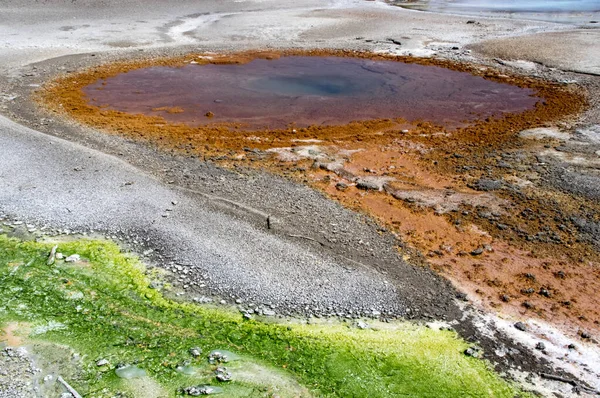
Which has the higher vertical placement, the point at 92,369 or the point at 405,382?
the point at 92,369

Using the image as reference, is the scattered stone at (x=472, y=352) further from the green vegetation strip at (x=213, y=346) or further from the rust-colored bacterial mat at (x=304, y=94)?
the rust-colored bacterial mat at (x=304, y=94)

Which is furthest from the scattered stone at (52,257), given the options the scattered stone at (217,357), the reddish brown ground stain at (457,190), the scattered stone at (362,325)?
the scattered stone at (362,325)

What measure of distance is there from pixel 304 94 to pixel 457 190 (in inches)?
329

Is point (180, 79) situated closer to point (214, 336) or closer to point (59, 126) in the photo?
point (59, 126)

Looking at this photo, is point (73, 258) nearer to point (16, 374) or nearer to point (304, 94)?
point (16, 374)

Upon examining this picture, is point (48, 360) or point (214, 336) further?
point (214, 336)

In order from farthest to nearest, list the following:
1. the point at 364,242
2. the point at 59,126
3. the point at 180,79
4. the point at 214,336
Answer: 1. the point at 180,79
2. the point at 59,126
3. the point at 364,242
4. the point at 214,336

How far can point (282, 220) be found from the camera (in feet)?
34.7

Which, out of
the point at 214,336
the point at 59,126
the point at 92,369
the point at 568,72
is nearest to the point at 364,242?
the point at 214,336

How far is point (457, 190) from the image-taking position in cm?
1215

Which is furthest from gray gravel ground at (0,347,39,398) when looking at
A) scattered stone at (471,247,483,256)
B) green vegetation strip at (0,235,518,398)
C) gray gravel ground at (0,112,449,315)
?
scattered stone at (471,247,483,256)

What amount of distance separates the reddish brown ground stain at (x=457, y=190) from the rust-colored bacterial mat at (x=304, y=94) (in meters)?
0.78

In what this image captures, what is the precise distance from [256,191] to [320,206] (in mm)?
1595

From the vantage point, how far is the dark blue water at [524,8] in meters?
33.3
